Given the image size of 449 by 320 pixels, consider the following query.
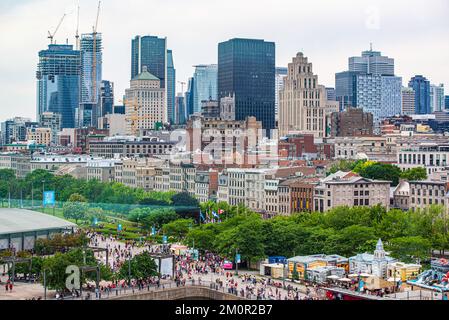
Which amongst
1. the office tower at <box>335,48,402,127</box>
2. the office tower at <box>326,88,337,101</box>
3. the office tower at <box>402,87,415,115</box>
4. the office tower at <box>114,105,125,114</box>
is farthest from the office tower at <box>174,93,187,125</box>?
the office tower at <box>402,87,415,115</box>

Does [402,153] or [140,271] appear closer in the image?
[140,271]

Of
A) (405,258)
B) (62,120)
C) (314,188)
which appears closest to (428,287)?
(405,258)

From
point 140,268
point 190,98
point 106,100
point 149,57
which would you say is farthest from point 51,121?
point 140,268

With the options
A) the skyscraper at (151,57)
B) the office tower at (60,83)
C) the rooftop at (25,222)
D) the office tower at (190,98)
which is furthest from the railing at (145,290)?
the office tower at (190,98)

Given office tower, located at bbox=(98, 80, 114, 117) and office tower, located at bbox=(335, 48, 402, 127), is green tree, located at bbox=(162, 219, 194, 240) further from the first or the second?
office tower, located at bbox=(98, 80, 114, 117)

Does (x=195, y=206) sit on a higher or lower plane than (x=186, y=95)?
lower

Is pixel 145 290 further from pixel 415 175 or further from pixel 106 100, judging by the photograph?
pixel 106 100

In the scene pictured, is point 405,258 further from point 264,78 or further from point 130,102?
point 130,102
